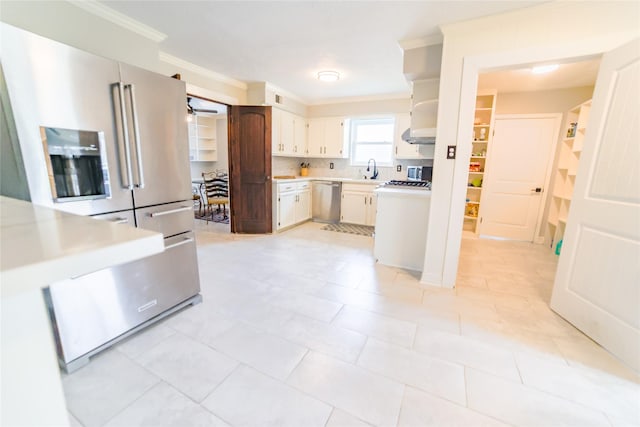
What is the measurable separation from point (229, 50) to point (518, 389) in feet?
12.5

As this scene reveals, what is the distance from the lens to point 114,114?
5.41 feet

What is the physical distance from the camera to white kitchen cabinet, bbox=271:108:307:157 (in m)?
4.46

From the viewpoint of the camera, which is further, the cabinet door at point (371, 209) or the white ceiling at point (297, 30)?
the cabinet door at point (371, 209)

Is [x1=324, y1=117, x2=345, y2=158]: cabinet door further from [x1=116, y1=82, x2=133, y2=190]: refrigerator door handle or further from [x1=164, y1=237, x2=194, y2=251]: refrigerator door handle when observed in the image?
[x1=116, y1=82, x2=133, y2=190]: refrigerator door handle

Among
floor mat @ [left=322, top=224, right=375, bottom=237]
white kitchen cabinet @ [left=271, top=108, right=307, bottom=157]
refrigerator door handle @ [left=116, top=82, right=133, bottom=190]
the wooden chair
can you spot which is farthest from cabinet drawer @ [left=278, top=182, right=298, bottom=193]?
refrigerator door handle @ [left=116, top=82, right=133, bottom=190]

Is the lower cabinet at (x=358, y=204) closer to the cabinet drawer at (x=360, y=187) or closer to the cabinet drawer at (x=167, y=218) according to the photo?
the cabinet drawer at (x=360, y=187)

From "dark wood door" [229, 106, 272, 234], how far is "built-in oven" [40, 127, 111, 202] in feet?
8.78

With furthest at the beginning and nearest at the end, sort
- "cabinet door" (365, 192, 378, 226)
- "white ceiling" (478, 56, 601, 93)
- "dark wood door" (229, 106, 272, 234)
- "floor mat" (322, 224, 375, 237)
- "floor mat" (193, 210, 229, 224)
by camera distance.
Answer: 1. "floor mat" (193, 210, 229, 224)
2. "cabinet door" (365, 192, 378, 226)
3. "floor mat" (322, 224, 375, 237)
4. "dark wood door" (229, 106, 272, 234)
5. "white ceiling" (478, 56, 601, 93)

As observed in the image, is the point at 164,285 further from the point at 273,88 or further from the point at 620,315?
the point at 273,88

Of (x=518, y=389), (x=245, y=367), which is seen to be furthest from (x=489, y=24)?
(x=245, y=367)

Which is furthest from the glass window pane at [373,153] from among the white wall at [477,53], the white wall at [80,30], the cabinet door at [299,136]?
the white wall at [80,30]

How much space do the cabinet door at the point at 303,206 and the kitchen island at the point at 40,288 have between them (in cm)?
426

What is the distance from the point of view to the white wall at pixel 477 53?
1.82 metres

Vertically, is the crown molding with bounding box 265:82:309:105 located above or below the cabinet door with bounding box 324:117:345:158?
above
